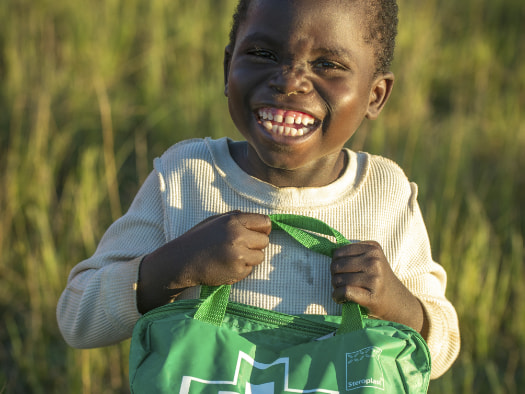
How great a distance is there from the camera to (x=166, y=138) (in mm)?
3803

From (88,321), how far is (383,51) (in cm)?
102

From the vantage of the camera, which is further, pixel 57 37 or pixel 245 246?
pixel 57 37

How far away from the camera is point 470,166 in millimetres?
3740

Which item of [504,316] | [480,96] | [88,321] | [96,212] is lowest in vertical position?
[504,316]

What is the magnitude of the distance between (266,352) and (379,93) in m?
0.80

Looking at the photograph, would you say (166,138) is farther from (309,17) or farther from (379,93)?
(309,17)

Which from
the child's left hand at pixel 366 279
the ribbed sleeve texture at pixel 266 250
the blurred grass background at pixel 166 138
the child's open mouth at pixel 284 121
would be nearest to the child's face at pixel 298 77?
the child's open mouth at pixel 284 121

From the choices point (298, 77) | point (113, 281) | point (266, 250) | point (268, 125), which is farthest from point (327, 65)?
point (113, 281)

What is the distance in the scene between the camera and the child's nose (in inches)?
58.8

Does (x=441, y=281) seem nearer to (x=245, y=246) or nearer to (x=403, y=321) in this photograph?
(x=403, y=321)

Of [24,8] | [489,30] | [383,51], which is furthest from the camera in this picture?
[489,30]

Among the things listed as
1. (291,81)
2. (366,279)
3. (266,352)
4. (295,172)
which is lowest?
(266,352)

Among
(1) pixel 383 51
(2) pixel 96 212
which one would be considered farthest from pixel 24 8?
(1) pixel 383 51

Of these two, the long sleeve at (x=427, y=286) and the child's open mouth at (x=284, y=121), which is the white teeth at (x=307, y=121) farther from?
the long sleeve at (x=427, y=286)
